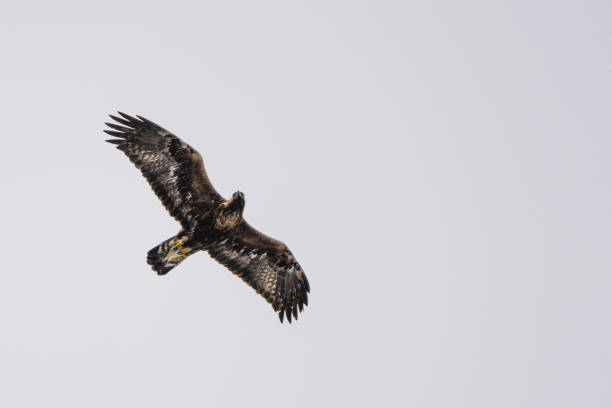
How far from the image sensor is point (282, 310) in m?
15.0

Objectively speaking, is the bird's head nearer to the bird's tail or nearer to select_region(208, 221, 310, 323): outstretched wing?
select_region(208, 221, 310, 323): outstretched wing

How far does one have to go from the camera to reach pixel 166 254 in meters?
13.6

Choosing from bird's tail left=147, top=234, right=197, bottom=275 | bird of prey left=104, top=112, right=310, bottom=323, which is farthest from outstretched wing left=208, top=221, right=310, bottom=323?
bird's tail left=147, top=234, right=197, bottom=275

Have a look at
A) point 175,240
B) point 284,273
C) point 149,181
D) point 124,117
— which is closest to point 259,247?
point 284,273

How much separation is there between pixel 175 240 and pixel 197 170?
1.62 m

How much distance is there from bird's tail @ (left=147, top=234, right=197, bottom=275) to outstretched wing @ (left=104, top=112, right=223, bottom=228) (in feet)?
1.45

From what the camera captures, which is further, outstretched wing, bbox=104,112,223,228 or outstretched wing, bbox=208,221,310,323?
outstretched wing, bbox=208,221,310,323

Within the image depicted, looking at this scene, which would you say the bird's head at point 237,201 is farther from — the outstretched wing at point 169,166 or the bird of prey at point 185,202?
the outstretched wing at point 169,166

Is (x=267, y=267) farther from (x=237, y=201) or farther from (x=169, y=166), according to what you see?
(x=169, y=166)

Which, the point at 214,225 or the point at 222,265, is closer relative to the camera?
the point at 214,225

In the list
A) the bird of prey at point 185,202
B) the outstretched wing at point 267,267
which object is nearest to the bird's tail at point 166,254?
the bird of prey at point 185,202

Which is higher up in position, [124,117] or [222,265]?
[124,117]

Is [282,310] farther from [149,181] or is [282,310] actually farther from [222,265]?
[149,181]

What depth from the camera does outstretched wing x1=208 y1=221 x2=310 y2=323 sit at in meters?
14.3
